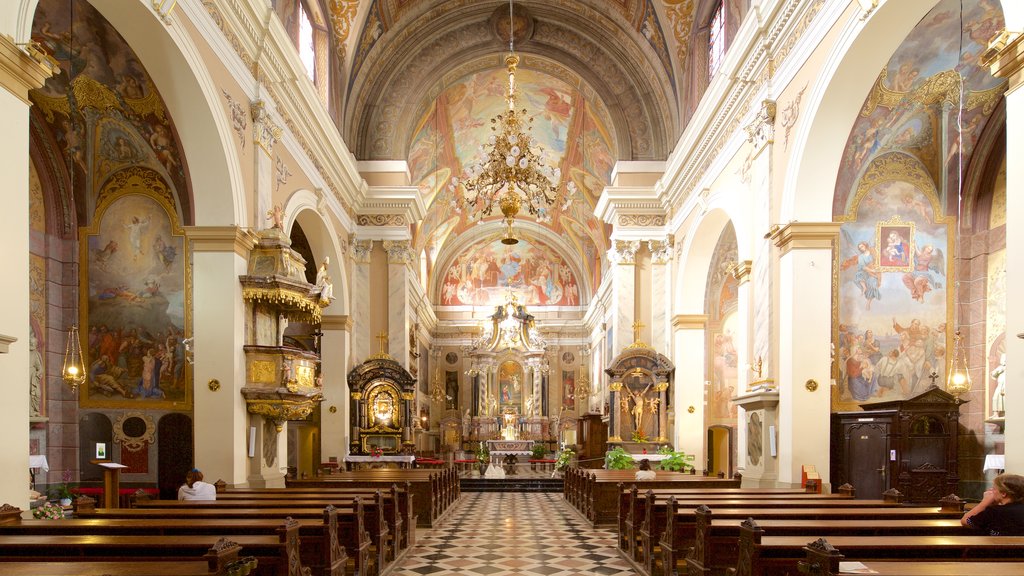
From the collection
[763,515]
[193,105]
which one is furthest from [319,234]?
[763,515]

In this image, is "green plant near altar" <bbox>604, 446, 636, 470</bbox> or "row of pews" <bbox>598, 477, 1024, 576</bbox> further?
"green plant near altar" <bbox>604, 446, 636, 470</bbox>

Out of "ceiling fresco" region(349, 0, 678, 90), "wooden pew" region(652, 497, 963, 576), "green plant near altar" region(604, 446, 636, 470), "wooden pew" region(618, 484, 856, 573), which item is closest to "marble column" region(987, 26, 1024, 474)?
"wooden pew" region(652, 497, 963, 576)

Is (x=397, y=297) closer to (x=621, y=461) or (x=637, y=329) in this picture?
(x=637, y=329)

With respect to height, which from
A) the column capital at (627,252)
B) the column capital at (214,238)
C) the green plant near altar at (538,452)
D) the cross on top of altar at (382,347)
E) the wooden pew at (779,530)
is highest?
the column capital at (627,252)

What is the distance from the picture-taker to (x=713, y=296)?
56.7 ft

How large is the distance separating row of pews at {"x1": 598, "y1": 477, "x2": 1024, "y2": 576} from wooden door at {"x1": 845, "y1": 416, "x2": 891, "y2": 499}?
1.51 metres

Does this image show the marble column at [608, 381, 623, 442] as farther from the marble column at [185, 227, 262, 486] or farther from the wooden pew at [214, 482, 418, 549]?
the marble column at [185, 227, 262, 486]

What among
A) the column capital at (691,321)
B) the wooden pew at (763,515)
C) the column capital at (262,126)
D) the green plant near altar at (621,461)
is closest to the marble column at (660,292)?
the column capital at (691,321)

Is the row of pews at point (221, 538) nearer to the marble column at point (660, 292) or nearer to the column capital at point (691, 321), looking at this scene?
the column capital at point (691, 321)

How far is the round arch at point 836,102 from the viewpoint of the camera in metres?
8.20

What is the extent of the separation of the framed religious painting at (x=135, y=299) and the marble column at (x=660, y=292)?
10930 mm

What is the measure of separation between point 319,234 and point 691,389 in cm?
784

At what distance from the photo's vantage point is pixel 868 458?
981 centimetres

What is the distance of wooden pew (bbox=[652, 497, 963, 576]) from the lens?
6.35m
